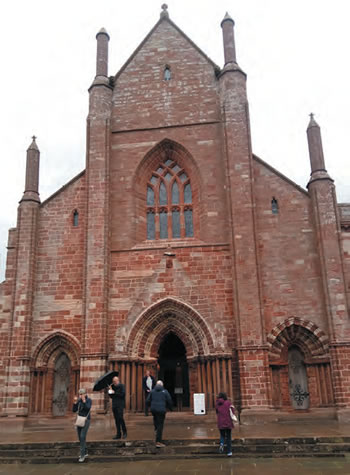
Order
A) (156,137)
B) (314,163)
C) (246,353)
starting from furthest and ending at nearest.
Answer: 1. (156,137)
2. (314,163)
3. (246,353)

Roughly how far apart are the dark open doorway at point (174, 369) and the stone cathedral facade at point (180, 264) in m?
0.07

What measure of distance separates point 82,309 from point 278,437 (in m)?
10.2

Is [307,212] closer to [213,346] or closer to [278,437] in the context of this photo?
[213,346]

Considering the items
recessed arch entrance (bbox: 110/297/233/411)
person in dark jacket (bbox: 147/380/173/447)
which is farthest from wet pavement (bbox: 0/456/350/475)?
recessed arch entrance (bbox: 110/297/233/411)

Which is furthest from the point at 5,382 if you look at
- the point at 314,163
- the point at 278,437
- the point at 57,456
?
the point at 314,163

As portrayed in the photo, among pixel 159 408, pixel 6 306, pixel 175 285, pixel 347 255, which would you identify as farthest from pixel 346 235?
pixel 6 306

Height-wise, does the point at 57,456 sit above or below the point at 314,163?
below

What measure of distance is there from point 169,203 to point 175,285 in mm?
4450

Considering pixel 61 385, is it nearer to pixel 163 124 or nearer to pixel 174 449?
pixel 174 449

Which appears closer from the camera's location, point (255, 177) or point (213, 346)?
point (213, 346)

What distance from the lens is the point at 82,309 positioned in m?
20.7

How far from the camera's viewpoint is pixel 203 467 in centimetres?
1136

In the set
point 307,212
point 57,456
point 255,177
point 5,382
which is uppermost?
point 255,177

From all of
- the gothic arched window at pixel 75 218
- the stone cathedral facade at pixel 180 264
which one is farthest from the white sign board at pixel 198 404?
the gothic arched window at pixel 75 218
